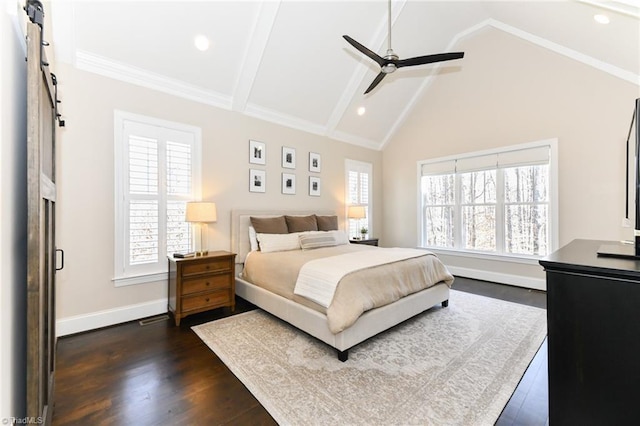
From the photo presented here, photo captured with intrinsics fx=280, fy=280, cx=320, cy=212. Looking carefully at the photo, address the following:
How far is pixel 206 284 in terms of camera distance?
10.9 ft

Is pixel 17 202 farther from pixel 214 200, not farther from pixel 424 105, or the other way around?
pixel 424 105

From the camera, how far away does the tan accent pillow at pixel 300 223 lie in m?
4.46

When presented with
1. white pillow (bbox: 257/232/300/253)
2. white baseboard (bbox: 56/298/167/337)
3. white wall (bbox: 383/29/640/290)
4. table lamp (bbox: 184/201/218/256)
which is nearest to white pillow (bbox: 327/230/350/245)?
white pillow (bbox: 257/232/300/253)

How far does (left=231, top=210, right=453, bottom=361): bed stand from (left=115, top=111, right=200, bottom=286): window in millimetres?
805

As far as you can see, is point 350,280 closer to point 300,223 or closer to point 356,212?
point 300,223

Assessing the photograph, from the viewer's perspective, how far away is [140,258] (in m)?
3.36

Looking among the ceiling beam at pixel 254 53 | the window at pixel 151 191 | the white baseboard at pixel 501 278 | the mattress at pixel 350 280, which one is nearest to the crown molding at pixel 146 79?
the ceiling beam at pixel 254 53

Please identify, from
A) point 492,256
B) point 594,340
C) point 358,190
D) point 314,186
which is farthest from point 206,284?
point 492,256

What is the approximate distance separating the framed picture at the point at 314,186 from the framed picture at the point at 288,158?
463 millimetres

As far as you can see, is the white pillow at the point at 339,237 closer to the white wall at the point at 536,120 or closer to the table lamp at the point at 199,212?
the table lamp at the point at 199,212

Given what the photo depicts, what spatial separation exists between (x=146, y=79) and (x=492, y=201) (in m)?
5.63

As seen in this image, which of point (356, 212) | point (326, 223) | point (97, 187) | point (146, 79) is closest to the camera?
point (97, 187)

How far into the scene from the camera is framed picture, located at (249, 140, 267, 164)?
14.3 feet

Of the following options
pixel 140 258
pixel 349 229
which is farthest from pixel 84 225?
pixel 349 229
